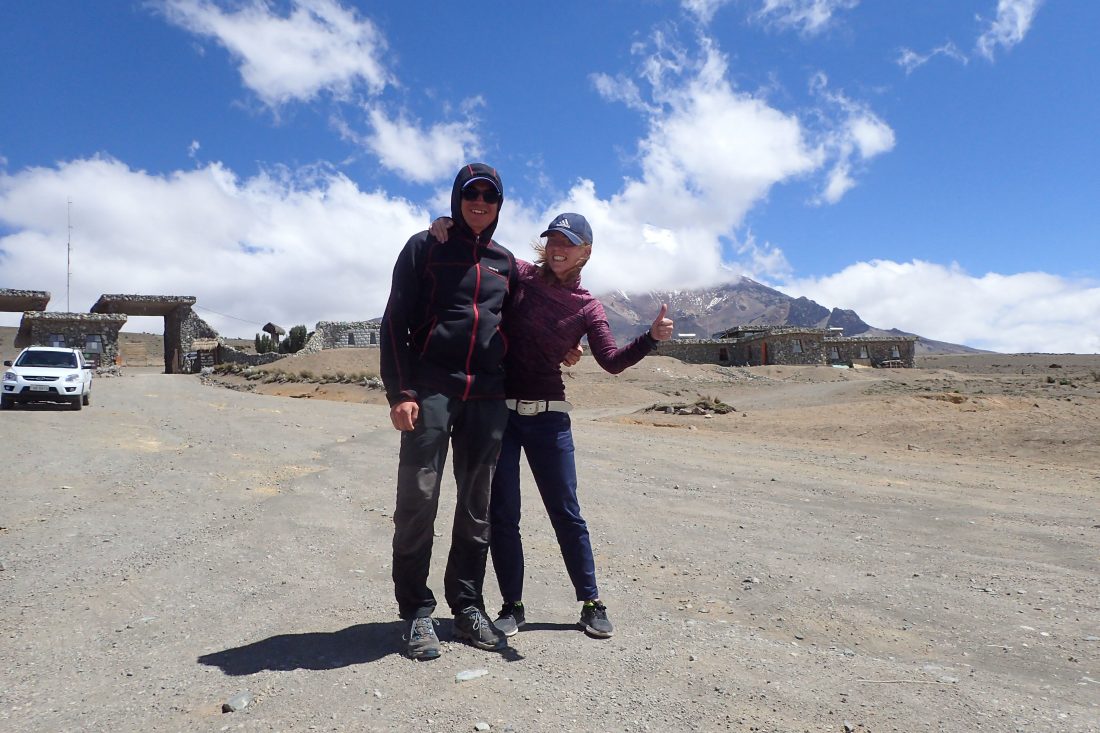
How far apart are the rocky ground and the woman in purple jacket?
0.29m

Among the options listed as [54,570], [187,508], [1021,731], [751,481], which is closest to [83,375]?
[187,508]

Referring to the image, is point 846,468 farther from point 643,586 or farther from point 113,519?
point 113,519

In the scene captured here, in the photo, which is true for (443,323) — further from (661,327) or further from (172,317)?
(172,317)

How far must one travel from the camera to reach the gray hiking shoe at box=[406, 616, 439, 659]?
2.69 meters

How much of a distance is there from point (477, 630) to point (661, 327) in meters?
1.60

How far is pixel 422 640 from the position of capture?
2.74 meters

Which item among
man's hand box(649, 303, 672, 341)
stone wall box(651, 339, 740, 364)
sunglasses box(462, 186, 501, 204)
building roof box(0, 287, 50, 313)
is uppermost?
building roof box(0, 287, 50, 313)

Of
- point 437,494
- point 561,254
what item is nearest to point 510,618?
point 437,494

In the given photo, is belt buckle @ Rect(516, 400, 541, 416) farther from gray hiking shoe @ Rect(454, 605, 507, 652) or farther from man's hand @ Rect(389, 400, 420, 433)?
gray hiking shoe @ Rect(454, 605, 507, 652)

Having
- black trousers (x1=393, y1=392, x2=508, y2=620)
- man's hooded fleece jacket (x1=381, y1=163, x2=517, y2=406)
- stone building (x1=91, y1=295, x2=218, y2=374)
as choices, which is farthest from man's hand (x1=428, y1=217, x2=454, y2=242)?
stone building (x1=91, y1=295, x2=218, y2=374)

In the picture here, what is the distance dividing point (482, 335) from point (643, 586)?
6.10 ft

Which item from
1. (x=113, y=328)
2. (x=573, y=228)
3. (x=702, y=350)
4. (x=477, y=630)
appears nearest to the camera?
(x=477, y=630)

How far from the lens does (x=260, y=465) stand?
24.5 ft

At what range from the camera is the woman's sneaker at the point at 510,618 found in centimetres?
301
